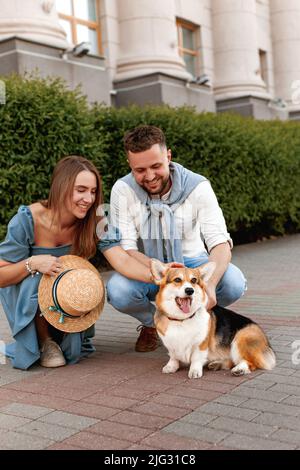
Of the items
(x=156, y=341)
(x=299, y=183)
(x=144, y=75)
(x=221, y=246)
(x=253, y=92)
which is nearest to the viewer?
(x=221, y=246)

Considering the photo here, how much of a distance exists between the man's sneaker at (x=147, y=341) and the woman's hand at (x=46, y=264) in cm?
97

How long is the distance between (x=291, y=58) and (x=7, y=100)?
17.0 metres

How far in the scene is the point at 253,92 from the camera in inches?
776

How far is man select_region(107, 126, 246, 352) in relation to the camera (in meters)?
4.45

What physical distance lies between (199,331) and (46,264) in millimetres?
1177

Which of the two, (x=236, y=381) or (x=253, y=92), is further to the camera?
(x=253, y=92)

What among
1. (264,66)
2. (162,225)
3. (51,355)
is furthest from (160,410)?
(264,66)

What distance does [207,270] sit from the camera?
12.9 feet

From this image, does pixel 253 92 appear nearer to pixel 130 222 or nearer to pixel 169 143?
pixel 169 143

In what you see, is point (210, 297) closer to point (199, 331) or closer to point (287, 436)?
point (199, 331)

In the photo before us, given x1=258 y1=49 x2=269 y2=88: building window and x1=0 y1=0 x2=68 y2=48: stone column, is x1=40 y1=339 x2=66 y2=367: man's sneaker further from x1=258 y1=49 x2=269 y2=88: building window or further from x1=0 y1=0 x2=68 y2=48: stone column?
x1=258 y1=49 x2=269 y2=88: building window

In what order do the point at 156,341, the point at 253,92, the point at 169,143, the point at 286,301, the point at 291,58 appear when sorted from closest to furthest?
the point at 156,341 < the point at 286,301 < the point at 169,143 < the point at 253,92 < the point at 291,58

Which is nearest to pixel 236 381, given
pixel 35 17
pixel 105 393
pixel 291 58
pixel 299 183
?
pixel 105 393

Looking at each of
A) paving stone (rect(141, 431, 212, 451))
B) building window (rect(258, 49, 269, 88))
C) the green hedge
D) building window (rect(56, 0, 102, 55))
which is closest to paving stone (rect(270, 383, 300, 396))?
paving stone (rect(141, 431, 212, 451))
